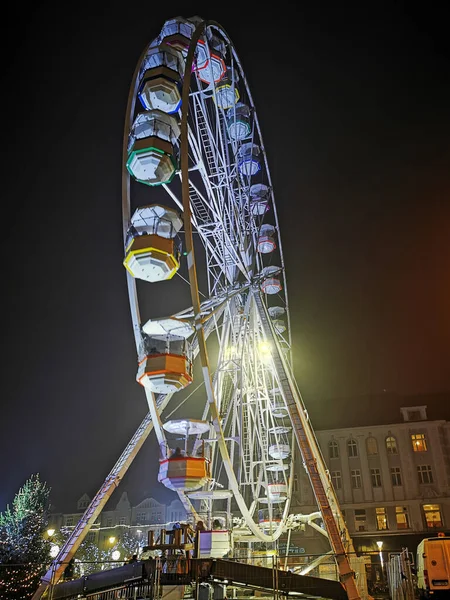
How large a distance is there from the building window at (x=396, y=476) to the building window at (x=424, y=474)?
4.86 ft

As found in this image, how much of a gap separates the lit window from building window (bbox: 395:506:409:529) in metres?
4.33

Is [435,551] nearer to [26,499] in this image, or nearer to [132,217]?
[132,217]

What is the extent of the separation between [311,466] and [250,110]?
55.1 feet

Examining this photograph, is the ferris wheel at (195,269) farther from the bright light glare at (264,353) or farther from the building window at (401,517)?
the building window at (401,517)

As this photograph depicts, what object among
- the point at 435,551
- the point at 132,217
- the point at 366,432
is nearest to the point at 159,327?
the point at 132,217

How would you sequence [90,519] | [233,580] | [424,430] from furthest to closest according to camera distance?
1. [424,430]
2. [90,519]
3. [233,580]

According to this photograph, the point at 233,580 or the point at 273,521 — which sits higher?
the point at 273,521

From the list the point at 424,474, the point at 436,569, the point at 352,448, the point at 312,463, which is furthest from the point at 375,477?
the point at 436,569

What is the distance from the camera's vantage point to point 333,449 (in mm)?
44594

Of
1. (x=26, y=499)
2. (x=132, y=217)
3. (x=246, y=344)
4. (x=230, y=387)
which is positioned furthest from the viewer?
(x=26, y=499)

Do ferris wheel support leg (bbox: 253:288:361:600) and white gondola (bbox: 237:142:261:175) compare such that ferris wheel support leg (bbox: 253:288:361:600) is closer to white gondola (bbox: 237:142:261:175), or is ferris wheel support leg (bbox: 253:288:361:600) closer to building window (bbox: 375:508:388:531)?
white gondola (bbox: 237:142:261:175)

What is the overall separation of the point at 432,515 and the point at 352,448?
768 cm

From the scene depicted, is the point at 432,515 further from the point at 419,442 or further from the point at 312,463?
the point at 312,463

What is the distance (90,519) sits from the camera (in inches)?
720
